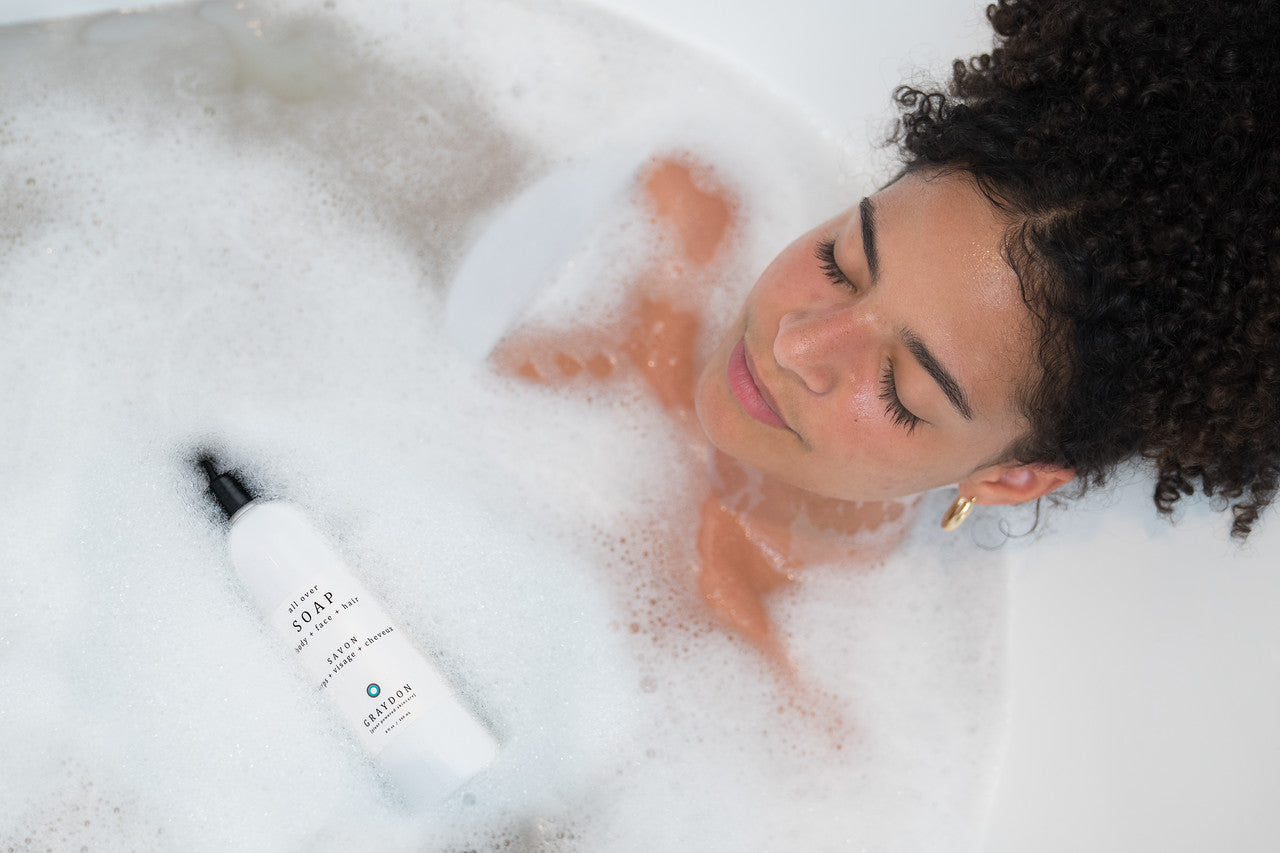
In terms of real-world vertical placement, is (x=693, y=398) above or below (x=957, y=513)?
above

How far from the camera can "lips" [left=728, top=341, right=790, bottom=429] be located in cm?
92

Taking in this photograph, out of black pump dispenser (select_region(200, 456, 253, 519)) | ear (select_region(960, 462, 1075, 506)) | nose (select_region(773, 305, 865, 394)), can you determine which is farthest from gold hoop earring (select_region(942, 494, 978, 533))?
black pump dispenser (select_region(200, 456, 253, 519))

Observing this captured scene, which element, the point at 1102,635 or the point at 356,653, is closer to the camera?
the point at 356,653

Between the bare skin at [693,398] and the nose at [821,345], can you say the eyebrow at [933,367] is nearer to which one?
the nose at [821,345]

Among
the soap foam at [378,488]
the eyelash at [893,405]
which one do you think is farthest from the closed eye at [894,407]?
the soap foam at [378,488]

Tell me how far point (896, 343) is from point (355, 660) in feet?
1.96

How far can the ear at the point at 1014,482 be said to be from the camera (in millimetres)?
903

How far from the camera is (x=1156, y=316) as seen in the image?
2.50 ft

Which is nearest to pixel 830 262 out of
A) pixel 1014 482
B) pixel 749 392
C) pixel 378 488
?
pixel 749 392

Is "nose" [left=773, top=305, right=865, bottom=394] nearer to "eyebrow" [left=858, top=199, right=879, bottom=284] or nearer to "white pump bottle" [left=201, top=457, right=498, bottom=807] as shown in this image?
"eyebrow" [left=858, top=199, right=879, bottom=284]

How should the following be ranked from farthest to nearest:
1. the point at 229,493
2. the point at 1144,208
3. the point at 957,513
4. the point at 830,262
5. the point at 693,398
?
the point at 693,398 < the point at 957,513 < the point at 229,493 < the point at 830,262 < the point at 1144,208

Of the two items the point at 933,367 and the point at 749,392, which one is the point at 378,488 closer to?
the point at 749,392

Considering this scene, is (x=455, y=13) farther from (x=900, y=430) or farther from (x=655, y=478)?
(x=900, y=430)

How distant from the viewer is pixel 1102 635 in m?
1.17
